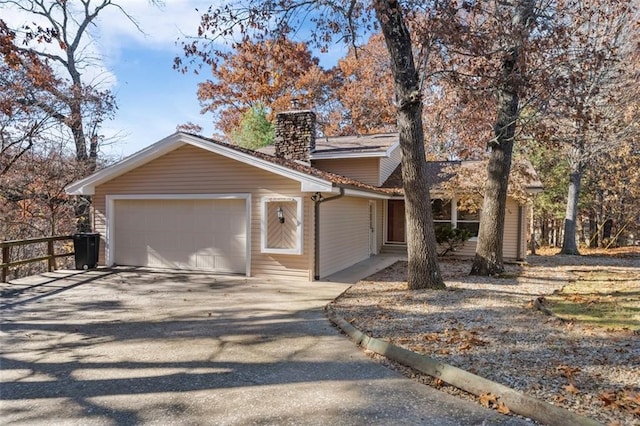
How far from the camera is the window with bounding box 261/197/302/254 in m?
9.68

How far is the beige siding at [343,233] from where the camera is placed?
33.3ft

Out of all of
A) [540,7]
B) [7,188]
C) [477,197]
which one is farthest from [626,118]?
[7,188]

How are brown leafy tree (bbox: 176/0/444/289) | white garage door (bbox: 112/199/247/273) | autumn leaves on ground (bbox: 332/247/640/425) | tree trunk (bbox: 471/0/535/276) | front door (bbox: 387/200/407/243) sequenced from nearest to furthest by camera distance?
autumn leaves on ground (bbox: 332/247/640/425), brown leafy tree (bbox: 176/0/444/289), tree trunk (bbox: 471/0/535/276), white garage door (bbox: 112/199/247/273), front door (bbox: 387/200/407/243)

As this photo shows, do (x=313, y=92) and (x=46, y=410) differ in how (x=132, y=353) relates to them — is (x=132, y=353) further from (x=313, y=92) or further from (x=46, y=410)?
(x=313, y=92)

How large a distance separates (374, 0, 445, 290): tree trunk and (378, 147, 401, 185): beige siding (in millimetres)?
6995

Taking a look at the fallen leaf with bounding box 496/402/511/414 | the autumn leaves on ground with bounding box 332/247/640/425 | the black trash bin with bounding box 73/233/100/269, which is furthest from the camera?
the black trash bin with bounding box 73/233/100/269

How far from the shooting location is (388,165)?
1599 centimetres

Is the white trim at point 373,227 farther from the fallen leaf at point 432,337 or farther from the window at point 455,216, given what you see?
the fallen leaf at point 432,337

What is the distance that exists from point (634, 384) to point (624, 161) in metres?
18.5

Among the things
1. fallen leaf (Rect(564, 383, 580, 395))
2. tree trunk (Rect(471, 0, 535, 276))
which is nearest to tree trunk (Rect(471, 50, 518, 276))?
tree trunk (Rect(471, 0, 535, 276))

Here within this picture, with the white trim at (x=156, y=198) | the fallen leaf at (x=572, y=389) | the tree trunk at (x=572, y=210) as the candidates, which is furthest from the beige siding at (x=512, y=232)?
the fallen leaf at (x=572, y=389)

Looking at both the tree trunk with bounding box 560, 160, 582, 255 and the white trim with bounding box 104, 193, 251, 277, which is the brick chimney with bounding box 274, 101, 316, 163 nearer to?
the white trim with bounding box 104, 193, 251, 277

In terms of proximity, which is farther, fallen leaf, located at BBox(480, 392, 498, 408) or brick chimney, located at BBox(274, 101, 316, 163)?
brick chimney, located at BBox(274, 101, 316, 163)

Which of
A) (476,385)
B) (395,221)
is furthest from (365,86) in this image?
(476,385)
